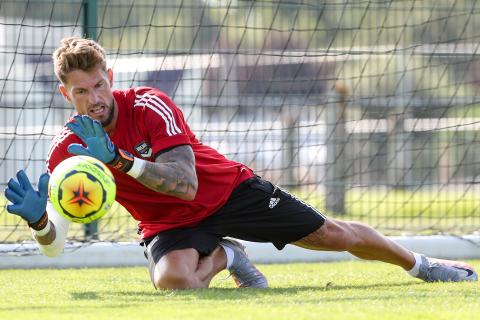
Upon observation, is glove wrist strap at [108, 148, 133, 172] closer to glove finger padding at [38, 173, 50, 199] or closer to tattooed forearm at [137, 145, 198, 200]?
tattooed forearm at [137, 145, 198, 200]

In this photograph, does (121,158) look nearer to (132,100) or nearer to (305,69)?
(132,100)

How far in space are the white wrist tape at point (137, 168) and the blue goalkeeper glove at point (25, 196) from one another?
50 centimetres

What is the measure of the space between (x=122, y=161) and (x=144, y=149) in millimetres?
556

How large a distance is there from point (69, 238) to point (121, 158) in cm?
329

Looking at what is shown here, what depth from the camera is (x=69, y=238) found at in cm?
889

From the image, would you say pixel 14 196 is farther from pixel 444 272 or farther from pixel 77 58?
pixel 444 272

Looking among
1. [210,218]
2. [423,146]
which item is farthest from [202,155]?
[423,146]

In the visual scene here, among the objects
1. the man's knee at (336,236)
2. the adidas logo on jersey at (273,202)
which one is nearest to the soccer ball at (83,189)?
→ the adidas logo on jersey at (273,202)

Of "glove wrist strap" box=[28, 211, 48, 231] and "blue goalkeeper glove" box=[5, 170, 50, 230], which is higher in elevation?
"blue goalkeeper glove" box=[5, 170, 50, 230]

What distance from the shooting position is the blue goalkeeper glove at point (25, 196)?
5.89 metres

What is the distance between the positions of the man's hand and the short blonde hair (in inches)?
23.9

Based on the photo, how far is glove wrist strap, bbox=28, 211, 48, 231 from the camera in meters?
6.09

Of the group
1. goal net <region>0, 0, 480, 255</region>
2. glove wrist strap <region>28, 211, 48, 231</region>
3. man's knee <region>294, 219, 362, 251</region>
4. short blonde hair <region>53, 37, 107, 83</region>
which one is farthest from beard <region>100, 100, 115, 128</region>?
goal net <region>0, 0, 480, 255</region>

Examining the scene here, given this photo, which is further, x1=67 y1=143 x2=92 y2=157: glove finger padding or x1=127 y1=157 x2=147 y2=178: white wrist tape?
Result: x1=127 y1=157 x2=147 y2=178: white wrist tape
